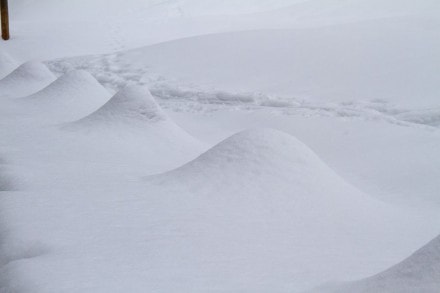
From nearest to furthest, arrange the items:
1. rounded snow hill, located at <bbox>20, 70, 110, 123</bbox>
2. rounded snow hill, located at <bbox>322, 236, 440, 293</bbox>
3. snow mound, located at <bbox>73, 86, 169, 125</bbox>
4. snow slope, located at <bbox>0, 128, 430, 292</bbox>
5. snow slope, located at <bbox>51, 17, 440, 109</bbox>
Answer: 1. rounded snow hill, located at <bbox>322, 236, 440, 293</bbox>
2. snow slope, located at <bbox>0, 128, 430, 292</bbox>
3. snow mound, located at <bbox>73, 86, 169, 125</bbox>
4. rounded snow hill, located at <bbox>20, 70, 110, 123</bbox>
5. snow slope, located at <bbox>51, 17, 440, 109</bbox>

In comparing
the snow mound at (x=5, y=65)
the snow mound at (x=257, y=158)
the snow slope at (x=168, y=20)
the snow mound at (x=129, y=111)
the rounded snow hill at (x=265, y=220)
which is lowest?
the rounded snow hill at (x=265, y=220)

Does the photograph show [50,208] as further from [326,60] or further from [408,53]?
[408,53]

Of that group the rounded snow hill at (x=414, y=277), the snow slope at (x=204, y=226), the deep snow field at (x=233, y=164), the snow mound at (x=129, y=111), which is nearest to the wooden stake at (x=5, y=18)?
the deep snow field at (x=233, y=164)

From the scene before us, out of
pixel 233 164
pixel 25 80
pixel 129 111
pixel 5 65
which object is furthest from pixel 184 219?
pixel 5 65

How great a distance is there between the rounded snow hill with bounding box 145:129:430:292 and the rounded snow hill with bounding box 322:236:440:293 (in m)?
0.26

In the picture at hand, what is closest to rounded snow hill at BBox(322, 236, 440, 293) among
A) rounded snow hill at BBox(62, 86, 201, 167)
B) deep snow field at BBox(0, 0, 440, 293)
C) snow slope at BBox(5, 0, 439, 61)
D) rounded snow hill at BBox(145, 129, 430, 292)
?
deep snow field at BBox(0, 0, 440, 293)

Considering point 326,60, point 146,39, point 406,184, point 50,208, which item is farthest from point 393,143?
point 146,39

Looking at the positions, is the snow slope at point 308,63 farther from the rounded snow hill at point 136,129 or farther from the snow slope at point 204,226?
the snow slope at point 204,226

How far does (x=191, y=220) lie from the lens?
2029 mm

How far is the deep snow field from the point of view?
1.72m

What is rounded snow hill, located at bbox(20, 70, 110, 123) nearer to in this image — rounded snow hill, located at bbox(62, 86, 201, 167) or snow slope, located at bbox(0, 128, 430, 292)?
rounded snow hill, located at bbox(62, 86, 201, 167)

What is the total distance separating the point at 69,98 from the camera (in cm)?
386

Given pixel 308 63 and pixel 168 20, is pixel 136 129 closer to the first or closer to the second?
pixel 308 63

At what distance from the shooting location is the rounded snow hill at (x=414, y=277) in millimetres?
1326
